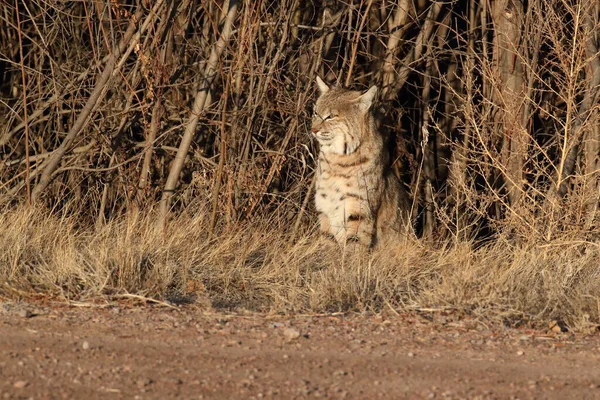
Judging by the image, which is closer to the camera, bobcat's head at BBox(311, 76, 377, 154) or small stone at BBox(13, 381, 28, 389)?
small stone at BBox(13, 381, 28, 389)

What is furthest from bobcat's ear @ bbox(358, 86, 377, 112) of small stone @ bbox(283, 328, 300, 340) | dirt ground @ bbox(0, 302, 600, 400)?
small stone @ bbox(283, 328, 300, 340)

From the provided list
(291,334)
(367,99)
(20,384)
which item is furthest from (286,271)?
(20,384)

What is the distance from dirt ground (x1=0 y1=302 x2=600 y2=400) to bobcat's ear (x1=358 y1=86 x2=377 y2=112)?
9.67 feet

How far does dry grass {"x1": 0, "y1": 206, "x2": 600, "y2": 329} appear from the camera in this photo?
5.57 meters

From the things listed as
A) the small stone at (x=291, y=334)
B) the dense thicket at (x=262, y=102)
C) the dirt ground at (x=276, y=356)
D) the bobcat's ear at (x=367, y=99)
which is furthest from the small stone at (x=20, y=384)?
the bobcat's ear at (x=367, y=99)

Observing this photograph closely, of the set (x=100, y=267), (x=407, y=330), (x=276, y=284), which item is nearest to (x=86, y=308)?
(x=100, y=267)

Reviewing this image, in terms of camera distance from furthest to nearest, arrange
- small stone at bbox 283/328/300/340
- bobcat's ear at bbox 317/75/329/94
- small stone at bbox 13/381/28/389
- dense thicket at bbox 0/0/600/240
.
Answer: bobcat's ear at bbox 317/75/329/94 → dense thicket at bbox 0/0/600/240 → small stone at bbox 283/328/300/340 → small stone at bbox 13/381/28/389

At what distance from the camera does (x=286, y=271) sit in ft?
20.8

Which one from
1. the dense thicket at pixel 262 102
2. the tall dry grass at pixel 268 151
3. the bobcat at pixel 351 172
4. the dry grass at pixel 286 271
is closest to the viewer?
the dry grass at pixel 286 271

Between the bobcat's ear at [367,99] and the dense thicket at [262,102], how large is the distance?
0.37 m

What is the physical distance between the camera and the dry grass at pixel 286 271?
557cm

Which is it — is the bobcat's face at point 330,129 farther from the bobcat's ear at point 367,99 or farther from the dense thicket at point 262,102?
the dense thicket at point 262,102

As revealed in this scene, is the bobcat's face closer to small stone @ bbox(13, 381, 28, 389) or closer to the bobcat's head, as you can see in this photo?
the bobcat's head

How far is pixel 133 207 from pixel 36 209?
Result: 966 mm
